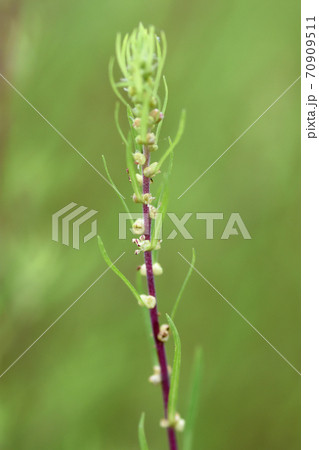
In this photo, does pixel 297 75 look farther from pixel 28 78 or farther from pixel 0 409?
pixel 0 409

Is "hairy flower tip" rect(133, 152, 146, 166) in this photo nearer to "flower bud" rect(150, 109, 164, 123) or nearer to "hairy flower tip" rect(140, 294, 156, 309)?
"flower bud" rect(150, 109, 164, 123)

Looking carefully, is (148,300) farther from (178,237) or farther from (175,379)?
(178,237)

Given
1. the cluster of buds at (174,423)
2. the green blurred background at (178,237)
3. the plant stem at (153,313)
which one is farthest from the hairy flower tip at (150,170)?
the green blurred background at (178,237)

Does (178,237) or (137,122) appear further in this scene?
(178,237)

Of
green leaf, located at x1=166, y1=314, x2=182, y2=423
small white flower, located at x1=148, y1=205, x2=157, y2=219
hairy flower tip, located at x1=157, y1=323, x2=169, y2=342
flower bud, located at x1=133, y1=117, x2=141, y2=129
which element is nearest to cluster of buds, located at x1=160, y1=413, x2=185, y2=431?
green leaf, located at x1=166, y1=314, x2=182, y2=423

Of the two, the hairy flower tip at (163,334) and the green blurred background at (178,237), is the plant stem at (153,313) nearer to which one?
the hairy flower tip at (163,334)

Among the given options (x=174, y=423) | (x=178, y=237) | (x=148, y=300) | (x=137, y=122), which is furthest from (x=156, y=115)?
(x=178, y=237)

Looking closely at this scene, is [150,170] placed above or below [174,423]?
above
